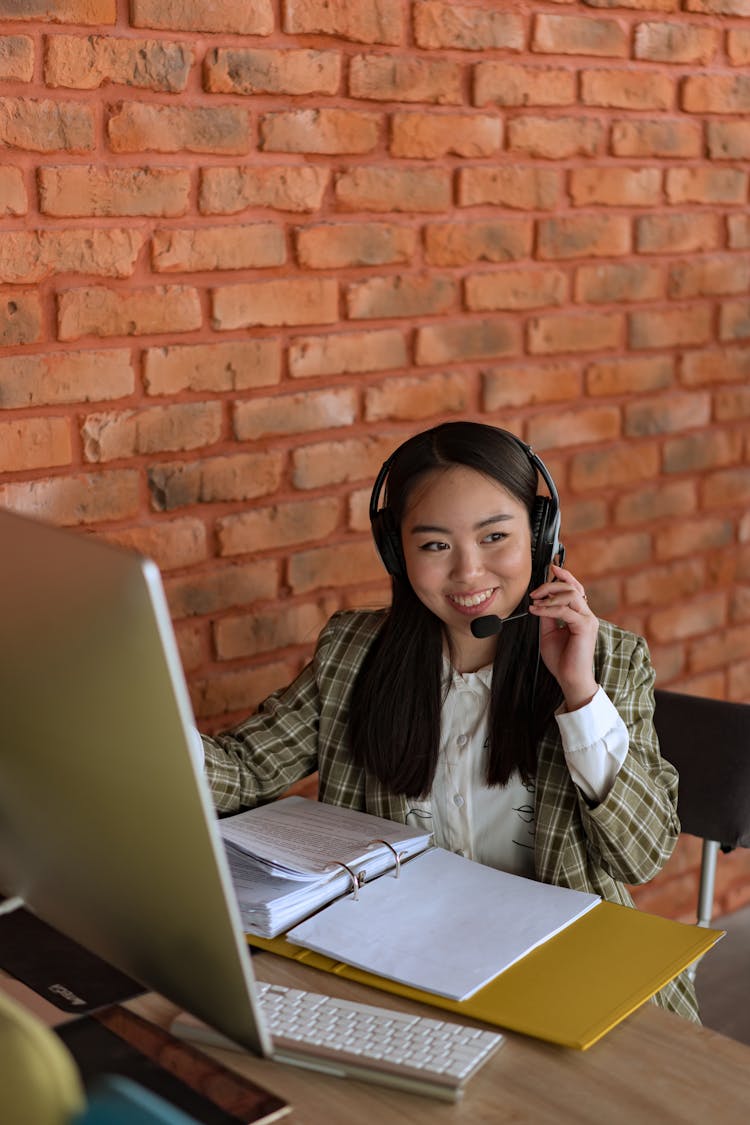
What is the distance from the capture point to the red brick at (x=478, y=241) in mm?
2201

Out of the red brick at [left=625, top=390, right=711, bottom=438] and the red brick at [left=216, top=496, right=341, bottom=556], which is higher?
the red brick at [left=625, top=390, right=711, bottom=438]

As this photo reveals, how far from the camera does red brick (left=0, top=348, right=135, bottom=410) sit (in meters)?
1.77

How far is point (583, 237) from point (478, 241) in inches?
10.3

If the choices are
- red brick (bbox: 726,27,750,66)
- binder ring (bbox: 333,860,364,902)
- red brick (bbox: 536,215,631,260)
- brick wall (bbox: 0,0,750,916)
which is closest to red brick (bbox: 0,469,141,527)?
brick wall (bbox: 0,0,750,916)

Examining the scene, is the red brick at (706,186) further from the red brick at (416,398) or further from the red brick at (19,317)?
the red brick at (19,317)

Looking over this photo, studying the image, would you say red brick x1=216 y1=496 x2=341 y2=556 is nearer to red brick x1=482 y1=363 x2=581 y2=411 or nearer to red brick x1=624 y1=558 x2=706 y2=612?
red brick x1=482 y1=363 x2=581 y2=411

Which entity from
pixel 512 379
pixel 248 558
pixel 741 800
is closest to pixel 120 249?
pixel 248 558

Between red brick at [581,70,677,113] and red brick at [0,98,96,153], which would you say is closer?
red brick at [0,98,96,153]

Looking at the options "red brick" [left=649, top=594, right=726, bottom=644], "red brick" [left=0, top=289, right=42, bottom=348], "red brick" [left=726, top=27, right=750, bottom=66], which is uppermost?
"red brick" [left=726, top=27, right=750, bottom=66]

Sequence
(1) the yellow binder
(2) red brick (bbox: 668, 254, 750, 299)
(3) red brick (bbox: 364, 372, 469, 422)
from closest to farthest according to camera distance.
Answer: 1. (1) the yellow binder
2. (3) red brick (bbox: 364, 372, 469, 422)
3. (2) red brick (bbox: 668, 254, 750, 299)

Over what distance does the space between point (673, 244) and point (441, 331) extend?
0.62 metres

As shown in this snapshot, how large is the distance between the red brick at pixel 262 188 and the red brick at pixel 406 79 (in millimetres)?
155

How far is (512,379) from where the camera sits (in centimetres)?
236

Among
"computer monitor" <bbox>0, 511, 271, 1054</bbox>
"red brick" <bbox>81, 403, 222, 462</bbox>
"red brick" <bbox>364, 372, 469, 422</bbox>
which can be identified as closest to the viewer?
"computer monitor" <bbox>0, 511, 271, 1054</bbox>
